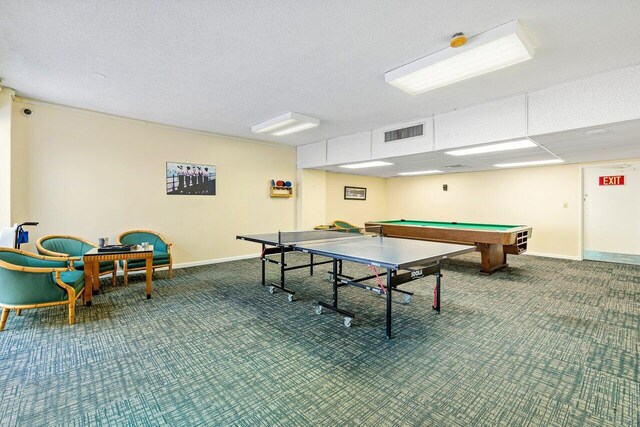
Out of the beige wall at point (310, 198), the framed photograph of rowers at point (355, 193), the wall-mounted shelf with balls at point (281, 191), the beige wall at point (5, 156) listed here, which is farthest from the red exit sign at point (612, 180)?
the beige wall at point (5, 156)

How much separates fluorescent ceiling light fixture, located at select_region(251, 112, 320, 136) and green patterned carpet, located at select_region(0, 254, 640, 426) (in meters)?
2.95

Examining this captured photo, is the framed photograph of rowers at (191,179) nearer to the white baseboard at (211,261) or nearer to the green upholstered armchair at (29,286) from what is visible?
the white baseboard at (211,261)

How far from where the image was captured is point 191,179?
20.3 ft

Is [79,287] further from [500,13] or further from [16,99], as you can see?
[500,13]

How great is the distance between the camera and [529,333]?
3.10 m

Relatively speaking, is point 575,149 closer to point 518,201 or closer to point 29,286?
point 518,201

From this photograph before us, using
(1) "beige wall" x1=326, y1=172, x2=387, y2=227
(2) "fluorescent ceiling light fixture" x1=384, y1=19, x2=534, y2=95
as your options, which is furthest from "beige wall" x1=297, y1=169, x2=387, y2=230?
(2) "fluorescent ceiling light fixture" x1=384, y1=19, x2=534, y2=95

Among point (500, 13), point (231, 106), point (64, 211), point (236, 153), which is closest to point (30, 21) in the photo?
point (231, 106)

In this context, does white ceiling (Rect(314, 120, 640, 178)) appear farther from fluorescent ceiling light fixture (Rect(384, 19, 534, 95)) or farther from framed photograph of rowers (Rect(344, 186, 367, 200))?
framed photograph of rowers (Rect(344, 186, 367, 200))

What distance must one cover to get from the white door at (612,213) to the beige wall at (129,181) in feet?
25.5

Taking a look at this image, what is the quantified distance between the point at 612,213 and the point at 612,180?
0.77m

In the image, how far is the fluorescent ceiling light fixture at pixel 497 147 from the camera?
4.57 metres

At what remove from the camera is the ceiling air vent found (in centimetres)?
521

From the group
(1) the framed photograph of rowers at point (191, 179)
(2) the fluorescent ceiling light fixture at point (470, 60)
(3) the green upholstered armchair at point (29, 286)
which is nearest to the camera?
(2) the fluorescent ceiling light fixture at point (470, 60)
